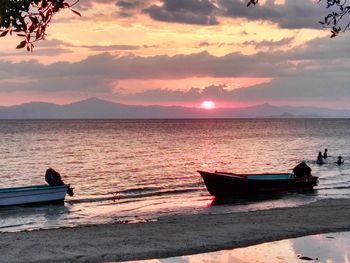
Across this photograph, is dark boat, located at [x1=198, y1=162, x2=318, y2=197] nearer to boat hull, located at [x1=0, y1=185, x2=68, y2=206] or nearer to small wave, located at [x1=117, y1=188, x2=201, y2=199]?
small wave, located at [x1=117, y1=188, x2=201, y2=199]

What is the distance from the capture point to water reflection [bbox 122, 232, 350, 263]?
12430 mm

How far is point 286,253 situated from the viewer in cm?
1324

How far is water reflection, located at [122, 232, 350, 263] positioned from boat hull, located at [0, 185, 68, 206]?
52.0ft

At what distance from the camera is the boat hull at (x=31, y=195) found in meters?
26.6

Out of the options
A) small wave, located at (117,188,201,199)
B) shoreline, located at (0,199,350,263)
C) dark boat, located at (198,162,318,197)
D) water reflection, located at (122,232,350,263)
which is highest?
water reflection, located at (122,232,350,263)

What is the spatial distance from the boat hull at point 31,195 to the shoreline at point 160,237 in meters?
9.56

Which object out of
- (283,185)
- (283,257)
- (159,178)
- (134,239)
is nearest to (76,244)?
(134,239)

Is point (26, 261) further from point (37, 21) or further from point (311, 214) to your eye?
point (311, 214)

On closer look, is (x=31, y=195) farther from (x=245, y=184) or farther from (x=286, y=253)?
(x=286, y=253)

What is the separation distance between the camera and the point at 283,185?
32438 mm

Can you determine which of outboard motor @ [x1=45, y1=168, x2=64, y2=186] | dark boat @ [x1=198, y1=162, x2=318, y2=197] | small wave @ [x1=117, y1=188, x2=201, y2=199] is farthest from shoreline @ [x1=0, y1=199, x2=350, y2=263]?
small wave @ [x1=117, y1=188, x2=201, y2=199]

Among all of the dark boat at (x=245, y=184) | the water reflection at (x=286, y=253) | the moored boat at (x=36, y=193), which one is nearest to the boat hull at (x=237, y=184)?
the dark boat at (x=245, y=184)

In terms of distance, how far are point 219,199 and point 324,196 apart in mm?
6965

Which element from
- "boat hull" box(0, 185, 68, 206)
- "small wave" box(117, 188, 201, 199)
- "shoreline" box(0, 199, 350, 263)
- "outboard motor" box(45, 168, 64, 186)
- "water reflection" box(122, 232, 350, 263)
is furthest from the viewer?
"small wave" box(117, 188, 201, 199)
